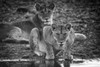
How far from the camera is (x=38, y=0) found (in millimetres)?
3396

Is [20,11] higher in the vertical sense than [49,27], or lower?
higher

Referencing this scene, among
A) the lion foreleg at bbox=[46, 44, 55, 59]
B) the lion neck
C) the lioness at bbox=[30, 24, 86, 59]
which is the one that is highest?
the lion neck

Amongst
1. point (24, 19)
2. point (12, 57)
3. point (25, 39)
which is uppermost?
point (24, 19)

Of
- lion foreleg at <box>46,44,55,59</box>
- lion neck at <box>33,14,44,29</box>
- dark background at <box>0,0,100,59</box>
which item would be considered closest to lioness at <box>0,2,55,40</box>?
lion neck at <box>33,14,44,29</box>

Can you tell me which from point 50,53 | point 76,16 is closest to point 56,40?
point 50,53

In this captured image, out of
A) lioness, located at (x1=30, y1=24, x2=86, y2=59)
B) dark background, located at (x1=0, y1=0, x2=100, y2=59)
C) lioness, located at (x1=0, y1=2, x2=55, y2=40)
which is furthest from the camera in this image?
dark background, located at (x1=0, y1=0, x2=100, y2=59)

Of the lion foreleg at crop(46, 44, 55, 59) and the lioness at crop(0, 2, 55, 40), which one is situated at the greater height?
the lioness at crop(0, 2, 55, 40)

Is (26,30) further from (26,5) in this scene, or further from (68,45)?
(68,45)

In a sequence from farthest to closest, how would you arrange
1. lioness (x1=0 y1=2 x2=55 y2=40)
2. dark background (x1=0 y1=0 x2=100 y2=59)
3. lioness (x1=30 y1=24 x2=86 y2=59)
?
dark background (x1=0 y1=0 x2=100 y2=59) → lioness (x1=0 y1=2 x2=55 y2=40) → lioness (x1=30 y1=24 x2=86 y2=59)

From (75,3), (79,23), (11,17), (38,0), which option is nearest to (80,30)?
(79,23)

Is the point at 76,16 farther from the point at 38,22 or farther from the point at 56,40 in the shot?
the point at 56,40

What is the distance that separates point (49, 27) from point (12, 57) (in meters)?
0.73

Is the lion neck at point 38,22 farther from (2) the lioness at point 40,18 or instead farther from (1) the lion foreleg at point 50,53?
(1) the lion foreleg at point 50,53

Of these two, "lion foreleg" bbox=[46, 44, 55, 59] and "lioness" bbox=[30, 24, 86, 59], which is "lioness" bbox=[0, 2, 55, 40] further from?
"lion foreleg" bbox=[46, 44, 55, 59]
